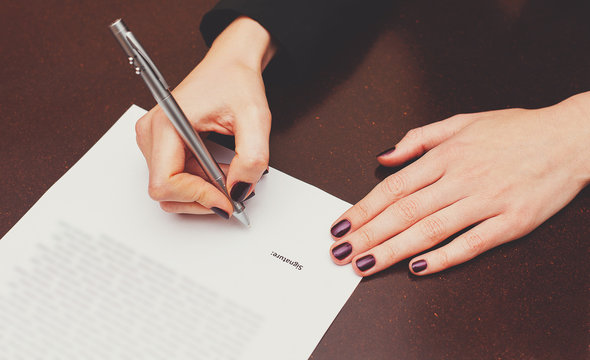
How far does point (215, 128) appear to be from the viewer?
0.61m

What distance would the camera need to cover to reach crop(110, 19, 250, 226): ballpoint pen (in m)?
0.43

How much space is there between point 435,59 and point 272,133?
0.31 metres

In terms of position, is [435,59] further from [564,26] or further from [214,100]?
[214,100]

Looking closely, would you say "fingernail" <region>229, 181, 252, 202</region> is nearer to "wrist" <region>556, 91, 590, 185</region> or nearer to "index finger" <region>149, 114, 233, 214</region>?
"index finger" <region>149, 114, 233, 214</region>

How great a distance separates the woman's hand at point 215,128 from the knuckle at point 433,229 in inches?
9.1

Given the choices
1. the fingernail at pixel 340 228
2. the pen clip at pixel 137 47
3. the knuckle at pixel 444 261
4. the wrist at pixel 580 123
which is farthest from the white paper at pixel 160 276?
the wrist at pixel 580 123

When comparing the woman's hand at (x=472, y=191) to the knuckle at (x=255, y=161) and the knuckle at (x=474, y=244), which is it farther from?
the knuckle at (x=255, y=161)

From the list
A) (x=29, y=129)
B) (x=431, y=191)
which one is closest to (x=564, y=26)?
(x=431, y=191)

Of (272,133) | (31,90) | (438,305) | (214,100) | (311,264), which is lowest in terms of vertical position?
(438,305)

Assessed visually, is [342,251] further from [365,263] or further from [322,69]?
[322,69]

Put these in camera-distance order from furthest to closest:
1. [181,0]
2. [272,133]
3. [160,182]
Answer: [181,0] → [272,133] → [160,182]

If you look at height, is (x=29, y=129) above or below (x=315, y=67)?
above

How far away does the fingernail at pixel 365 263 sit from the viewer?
57 centimetres

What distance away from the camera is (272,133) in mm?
691
